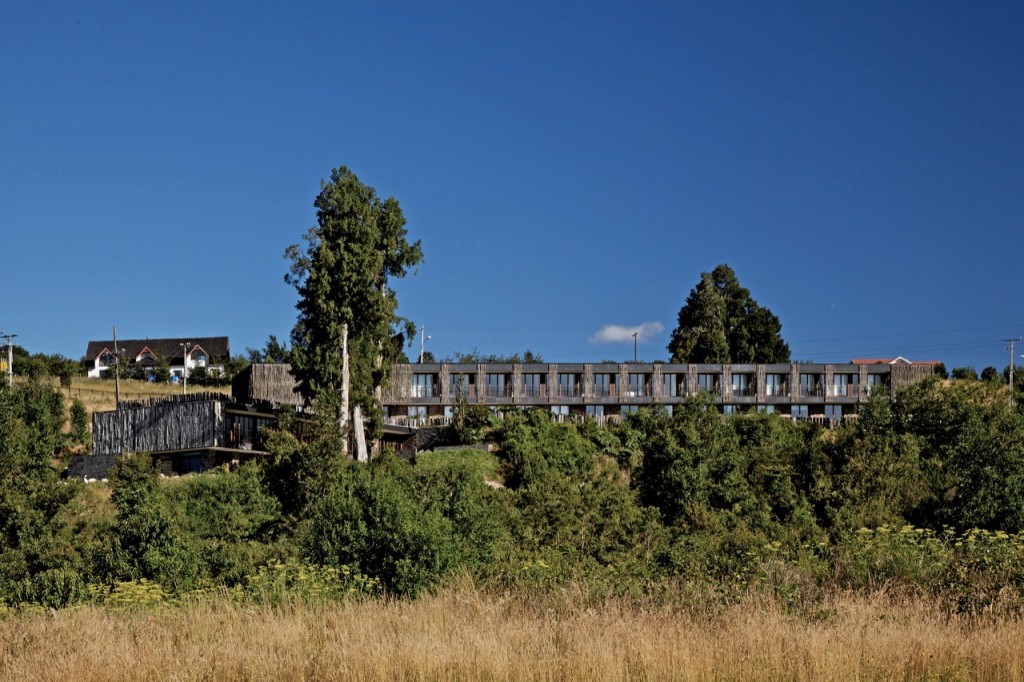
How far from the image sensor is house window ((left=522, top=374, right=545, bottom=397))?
80.8 meters

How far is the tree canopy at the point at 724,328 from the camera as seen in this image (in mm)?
89062

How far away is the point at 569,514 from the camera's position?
38844 millimetres

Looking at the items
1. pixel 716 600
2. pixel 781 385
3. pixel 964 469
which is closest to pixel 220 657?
pixel 716 600

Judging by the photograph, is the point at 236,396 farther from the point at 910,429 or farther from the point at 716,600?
the point at 716,600

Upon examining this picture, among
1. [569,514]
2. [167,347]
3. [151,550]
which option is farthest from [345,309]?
[167,347]

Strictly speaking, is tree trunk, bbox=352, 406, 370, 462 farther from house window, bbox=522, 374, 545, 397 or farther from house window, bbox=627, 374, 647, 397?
house window, bbox=627, 374, 647, 397

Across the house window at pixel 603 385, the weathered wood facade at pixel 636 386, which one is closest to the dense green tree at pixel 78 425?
the weathered wood facade at pixel 636 386

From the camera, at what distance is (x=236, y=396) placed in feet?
207

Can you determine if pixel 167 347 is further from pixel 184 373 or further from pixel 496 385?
pixel 496 385

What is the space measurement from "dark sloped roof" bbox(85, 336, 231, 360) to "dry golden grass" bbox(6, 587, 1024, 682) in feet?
407

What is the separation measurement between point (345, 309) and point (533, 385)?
33574mm

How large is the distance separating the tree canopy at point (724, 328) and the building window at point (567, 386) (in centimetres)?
1283

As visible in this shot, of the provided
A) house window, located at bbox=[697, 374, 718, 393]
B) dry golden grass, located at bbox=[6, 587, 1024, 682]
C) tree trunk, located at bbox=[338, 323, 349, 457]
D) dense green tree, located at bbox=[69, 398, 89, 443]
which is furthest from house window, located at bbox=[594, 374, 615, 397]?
dry golden grass, located at bbox=[6, 587, 1024, 682]

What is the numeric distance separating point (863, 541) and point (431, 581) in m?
7.97
